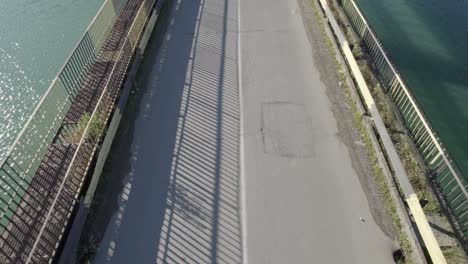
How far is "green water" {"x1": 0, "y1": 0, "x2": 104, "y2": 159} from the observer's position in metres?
8.66

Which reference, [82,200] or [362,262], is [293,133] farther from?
[82,200]

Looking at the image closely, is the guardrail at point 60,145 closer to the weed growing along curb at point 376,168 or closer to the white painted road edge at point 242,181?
the white painted road edge at point 242,181

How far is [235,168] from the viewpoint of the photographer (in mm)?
6910

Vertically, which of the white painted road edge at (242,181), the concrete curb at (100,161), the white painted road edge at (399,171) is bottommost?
the white painted road edge at (242,181)

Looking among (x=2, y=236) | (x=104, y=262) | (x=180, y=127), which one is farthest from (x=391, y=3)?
(x=2, y=236)

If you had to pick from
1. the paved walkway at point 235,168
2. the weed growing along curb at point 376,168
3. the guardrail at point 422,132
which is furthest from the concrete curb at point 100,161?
the guardrail at point 422,132

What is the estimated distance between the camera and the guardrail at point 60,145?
539 cm

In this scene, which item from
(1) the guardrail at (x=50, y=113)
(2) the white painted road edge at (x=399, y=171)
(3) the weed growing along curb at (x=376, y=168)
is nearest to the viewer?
(2) the white painted road edge at (x=399, y=171)

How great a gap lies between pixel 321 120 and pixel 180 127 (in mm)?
3384

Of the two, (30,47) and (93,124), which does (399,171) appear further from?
(30,47)

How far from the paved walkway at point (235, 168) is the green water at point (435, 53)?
10.4 feet

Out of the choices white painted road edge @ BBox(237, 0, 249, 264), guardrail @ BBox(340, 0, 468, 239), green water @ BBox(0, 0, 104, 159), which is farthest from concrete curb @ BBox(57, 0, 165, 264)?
guardrail @ BBox(340, 0, 468, 239)

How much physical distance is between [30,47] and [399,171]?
11.3m

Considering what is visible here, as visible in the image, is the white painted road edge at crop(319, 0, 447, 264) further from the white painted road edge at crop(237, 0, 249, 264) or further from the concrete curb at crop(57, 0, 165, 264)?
the concrete curb at crop(57, 0, 165, 264)
